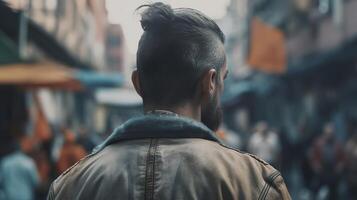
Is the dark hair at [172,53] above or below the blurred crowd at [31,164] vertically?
above

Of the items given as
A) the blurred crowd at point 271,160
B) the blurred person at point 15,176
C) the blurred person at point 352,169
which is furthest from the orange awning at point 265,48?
the blurred person at point 15,176

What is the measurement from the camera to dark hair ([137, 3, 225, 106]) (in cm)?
234

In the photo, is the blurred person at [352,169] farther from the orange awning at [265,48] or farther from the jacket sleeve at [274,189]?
the jacket sleeve at [274,189]

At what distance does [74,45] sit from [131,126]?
894 inches

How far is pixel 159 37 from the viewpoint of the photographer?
235 cm

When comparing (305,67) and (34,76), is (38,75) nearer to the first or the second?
(34,76)

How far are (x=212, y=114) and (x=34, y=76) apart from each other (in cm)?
879

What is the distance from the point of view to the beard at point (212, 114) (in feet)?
8.00

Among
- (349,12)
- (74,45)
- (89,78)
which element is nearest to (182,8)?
(89,78)

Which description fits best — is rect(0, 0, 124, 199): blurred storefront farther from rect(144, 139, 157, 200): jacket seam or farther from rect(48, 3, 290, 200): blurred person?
rect(144, 139, 157, 200): jacket seam

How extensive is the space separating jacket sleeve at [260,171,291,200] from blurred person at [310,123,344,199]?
1168 cm

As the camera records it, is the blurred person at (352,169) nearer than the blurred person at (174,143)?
No

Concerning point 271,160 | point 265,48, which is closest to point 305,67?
point 265,48

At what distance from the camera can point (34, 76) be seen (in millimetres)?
11039
